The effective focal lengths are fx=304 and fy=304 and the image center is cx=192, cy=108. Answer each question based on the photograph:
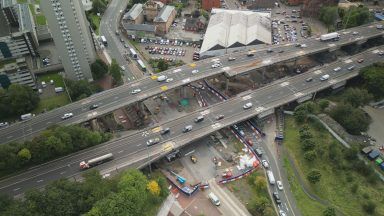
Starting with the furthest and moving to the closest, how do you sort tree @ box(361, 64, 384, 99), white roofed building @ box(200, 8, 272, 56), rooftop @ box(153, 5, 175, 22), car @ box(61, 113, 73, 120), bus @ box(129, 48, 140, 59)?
rooftop @ box(153, 5, 175, 22)
bus @ box(129, 48, 140, 59)
white roofed building @ box(200, 8, 272, 56)
tree @ box(361, 64, 384, 99)
car @ box(61, 113, 73, 120)

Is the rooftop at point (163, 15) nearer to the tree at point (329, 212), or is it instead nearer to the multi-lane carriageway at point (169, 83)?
the multi-lane carriageway at point (169, 83)

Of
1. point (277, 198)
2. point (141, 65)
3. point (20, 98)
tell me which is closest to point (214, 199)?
point (277, 198)

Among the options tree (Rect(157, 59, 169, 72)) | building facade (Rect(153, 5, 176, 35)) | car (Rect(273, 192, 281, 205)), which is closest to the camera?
car (Rect(273, 192, 281, 205))

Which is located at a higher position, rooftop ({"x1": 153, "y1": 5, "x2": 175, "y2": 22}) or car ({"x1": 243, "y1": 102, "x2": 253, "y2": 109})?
rooftop ({"x1": 153, "y1": 5, "x2": 175, "y2": 22})

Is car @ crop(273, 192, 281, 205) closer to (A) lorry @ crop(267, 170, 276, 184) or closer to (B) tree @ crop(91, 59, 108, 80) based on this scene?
(A) lorry @ crop(267, 170, 276, 184)

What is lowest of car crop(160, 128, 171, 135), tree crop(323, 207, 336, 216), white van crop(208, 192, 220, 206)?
white van crop(208, 192, 220, 206)

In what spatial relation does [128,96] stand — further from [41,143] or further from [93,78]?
[41,143]

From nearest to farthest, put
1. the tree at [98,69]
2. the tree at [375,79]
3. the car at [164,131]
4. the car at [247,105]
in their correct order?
the car at [164,131] < the car at [247,105] < the tree at [375,79] < the tree at [98,69]

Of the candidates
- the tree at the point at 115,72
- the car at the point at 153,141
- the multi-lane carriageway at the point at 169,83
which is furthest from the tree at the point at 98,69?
the car at the point at 153,141

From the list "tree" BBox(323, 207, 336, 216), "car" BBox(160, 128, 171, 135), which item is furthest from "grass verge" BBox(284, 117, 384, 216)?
"car" BBox(160, 128, 171, 135)
